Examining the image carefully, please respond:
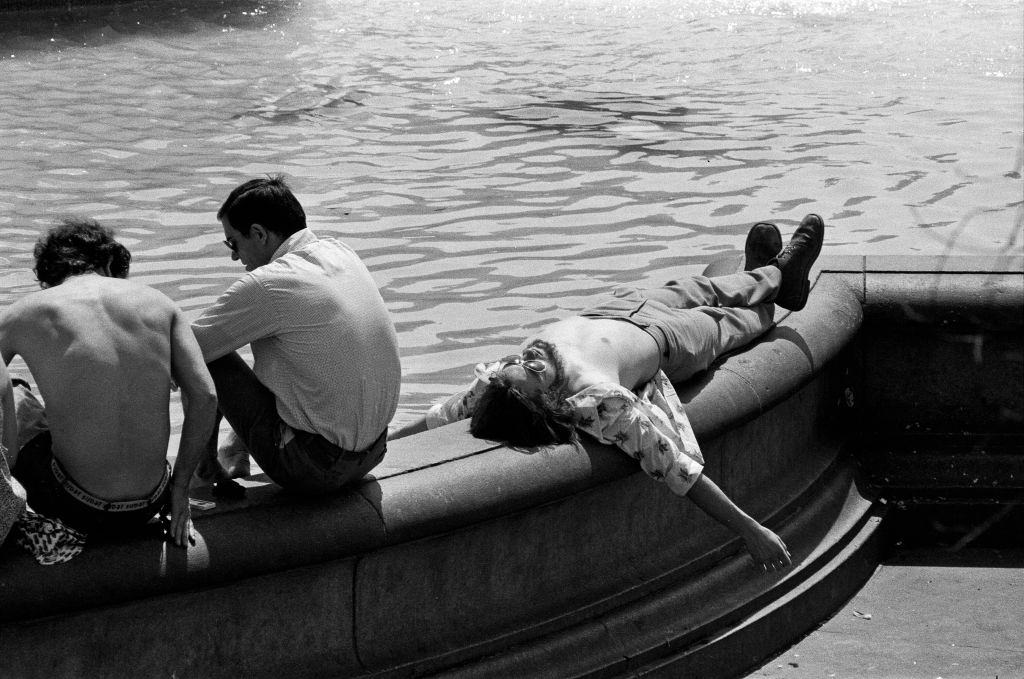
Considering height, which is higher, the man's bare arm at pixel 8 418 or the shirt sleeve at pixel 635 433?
the man's bare arm at pixel 8 418

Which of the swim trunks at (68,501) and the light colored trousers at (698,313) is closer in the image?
the swim trunks at (68,501)

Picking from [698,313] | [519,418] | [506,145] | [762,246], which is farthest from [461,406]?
[506,145]

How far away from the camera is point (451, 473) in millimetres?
3938

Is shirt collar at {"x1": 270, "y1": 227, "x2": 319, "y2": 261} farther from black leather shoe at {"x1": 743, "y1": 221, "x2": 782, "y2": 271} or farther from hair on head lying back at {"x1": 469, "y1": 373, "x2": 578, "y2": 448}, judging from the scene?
black leather shoe at {"x1": 743, "y1": 221, "x2": 782, "y2": 271}

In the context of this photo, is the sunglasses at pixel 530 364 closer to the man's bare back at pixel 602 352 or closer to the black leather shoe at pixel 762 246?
the man's bare back at pixel 602 352

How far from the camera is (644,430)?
4.27 m

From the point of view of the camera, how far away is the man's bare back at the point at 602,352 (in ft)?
14.7

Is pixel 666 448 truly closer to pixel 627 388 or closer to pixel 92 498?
pixel 627 388

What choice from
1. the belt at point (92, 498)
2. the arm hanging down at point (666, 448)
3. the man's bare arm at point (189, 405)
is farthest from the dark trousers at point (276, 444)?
the arm hanging down at point (666, 448)

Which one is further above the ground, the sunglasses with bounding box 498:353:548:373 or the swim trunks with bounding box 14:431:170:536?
the swim trunks with bounding box 14:431:170:536

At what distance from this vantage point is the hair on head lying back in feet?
13.8

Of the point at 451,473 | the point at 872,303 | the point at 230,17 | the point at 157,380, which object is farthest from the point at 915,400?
the point at 230,17

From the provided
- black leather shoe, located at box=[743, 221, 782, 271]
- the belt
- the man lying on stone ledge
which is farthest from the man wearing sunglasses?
black leather shoe, located at box=[743, 221, 782, 271]

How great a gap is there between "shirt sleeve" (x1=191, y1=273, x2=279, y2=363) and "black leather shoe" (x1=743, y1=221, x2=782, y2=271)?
2674mm
